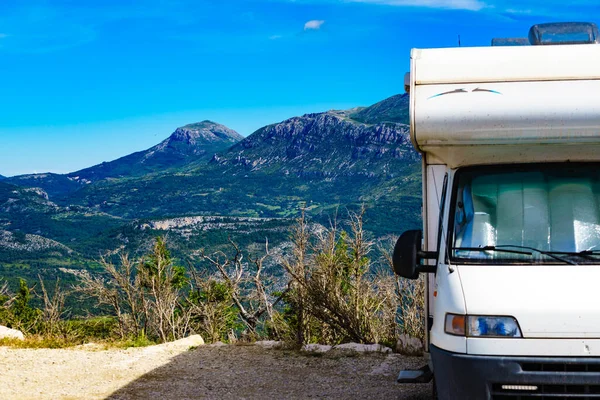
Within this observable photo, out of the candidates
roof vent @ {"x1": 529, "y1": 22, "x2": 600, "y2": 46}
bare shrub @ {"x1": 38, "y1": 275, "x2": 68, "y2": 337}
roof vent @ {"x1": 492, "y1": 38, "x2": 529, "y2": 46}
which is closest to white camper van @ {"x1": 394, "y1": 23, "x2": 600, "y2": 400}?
roof vent @ {"x1": 529, "y1": 22, "x2": 600, "y2": 46}

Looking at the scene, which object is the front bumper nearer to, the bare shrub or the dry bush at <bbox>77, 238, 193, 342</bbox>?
the bare shrub

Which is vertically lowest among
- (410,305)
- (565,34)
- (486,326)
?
(410,305)

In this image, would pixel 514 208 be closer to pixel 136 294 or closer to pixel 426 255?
pixel 426 255

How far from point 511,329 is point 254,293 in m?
12.6

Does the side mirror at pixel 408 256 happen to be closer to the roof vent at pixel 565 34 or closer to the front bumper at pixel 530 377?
the front bumper at pixel 530 377

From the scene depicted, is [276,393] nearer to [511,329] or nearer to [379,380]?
[379,380]

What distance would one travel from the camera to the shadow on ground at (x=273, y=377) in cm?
823

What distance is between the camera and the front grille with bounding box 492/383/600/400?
480 centimetres

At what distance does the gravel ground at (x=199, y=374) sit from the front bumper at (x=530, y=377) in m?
2.99

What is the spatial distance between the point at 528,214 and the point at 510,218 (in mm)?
140

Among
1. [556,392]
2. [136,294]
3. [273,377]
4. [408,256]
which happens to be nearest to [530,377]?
[556,392]

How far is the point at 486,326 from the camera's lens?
497cm

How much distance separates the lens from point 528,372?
4848 millimetres

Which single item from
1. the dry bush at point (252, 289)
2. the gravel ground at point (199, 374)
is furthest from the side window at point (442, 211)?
the dry bush at point (252, 289)
